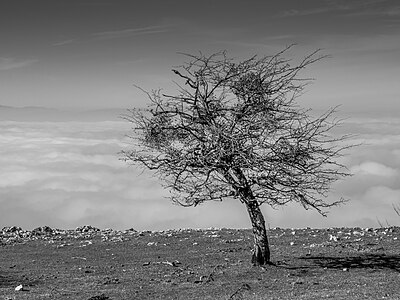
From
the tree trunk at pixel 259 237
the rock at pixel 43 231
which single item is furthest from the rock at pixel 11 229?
the tree trunk at pixel 259 237

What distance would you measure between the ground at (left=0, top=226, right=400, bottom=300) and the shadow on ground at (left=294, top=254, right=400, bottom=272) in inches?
1.5

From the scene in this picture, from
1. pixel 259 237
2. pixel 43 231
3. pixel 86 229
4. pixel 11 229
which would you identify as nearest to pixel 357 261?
pixel 259 237

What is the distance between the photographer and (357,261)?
1035 inches

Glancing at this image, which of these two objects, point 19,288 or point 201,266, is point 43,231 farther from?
point 19,288

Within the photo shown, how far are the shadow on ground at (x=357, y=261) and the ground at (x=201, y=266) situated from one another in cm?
4

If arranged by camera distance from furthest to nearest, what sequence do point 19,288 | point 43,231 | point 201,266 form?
→ point 43,231 → point 201,266 → point 19,288

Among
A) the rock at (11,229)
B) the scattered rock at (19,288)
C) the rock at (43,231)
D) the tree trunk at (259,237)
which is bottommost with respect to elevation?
the scattered rock at (19,288)

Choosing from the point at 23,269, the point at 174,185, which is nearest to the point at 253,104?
the point at 174,185

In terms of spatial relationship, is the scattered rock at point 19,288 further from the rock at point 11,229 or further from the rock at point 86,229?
the rock at point 11,229

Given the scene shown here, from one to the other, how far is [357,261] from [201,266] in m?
6.76

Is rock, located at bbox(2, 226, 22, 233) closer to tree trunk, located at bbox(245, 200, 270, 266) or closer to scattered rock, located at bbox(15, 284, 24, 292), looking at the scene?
scattered rock, located at bbox(15, 284, 24, 292)

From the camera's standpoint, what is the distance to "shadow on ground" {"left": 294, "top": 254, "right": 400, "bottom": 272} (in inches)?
988

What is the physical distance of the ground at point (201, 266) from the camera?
70.7ft

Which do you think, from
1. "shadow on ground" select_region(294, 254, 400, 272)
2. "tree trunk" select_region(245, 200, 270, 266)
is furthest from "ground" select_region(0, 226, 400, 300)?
"tree trunk" select_region(245, 200, 270, 266)
